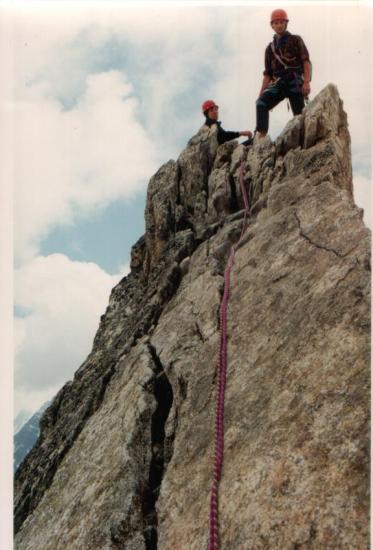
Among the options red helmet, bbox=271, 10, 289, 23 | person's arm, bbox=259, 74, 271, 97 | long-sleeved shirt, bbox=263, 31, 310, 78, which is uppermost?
long-sleeved shirt, bbox=263, 31, 310, 78

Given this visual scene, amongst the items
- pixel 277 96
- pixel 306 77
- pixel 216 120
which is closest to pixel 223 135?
pixel 216 120

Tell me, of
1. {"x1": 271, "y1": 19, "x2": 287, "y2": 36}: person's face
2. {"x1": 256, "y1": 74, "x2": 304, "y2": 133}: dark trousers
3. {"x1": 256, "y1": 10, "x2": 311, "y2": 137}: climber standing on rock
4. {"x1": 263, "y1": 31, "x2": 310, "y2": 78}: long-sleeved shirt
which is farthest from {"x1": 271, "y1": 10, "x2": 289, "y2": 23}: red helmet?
{"x1": 256, "y1": 74, "x2": 304, "y2": 133}: dark trousers

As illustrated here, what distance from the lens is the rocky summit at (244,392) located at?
15.9ft

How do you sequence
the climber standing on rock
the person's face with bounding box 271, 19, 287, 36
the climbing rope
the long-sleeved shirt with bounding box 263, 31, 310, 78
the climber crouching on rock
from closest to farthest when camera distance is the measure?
the climbing rope
the person's face with bounding box 271, 19, 287, 36
the long-sleeved shirt with bounding box 263, 31, 310, 78
the climber standing on rock
the climber crouching on rock

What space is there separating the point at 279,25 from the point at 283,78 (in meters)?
3.03

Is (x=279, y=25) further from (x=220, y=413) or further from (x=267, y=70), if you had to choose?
(x=220, y=413)

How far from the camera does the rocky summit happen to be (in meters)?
4.84

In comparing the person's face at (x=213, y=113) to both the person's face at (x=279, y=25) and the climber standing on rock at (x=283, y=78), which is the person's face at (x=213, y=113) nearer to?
the climber standing on rock at (x=283, y=78)

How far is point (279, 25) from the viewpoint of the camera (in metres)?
8.50

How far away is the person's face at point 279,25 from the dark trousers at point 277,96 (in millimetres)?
2651

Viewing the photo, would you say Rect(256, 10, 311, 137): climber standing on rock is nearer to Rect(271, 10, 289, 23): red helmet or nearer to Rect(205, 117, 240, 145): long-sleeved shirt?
Rect(205, 117, 240, 145): long-sleeved shirt

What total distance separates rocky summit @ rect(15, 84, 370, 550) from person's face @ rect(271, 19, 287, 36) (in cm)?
167

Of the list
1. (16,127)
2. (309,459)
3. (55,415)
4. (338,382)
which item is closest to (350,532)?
(309,459)

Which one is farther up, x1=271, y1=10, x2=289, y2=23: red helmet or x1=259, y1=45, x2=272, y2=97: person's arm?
x1=259, y1=45, x2=272, y2=97: person's arm
